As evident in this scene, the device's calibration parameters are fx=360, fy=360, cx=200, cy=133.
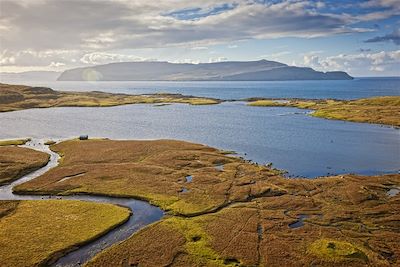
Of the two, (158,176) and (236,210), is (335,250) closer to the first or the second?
(236,210)

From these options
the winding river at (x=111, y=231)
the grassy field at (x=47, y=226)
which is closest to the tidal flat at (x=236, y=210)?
the winding river at (x=111, y=231)

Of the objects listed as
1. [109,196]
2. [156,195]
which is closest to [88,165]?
[109,196]

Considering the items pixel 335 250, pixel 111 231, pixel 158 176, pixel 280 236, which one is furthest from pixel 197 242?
pixel 158 176

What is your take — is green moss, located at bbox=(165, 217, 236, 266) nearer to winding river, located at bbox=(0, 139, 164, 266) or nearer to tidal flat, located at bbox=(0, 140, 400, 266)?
tidal flat, located at bbox=(0, 140, 400, 266)

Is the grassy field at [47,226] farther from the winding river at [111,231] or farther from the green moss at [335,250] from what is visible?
the green moss at [335,250]

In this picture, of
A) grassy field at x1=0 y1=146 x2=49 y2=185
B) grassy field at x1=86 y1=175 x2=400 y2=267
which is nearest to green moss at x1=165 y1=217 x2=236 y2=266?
grassy field at x1=86 y1=175 x2=400 y2=267

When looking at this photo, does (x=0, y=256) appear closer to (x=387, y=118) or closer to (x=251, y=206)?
(x=251, y=206)
